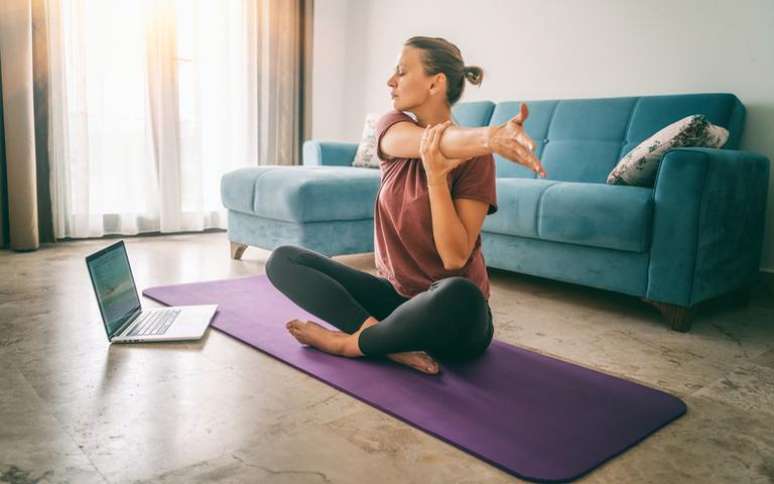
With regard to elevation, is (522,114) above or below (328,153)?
above

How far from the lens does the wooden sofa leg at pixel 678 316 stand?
6.97 ft

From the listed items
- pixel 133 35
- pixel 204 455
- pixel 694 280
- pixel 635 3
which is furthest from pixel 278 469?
pixel 133 35

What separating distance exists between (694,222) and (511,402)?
1.10 m

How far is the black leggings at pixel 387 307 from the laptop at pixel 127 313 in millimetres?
353

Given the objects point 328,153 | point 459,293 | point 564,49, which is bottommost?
point 459,293

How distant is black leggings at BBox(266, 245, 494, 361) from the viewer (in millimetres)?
1400

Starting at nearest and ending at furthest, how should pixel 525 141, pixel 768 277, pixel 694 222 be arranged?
pixel 525 141 → pixel 694 222 → pixel 768 277

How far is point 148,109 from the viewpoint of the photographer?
3789 millimetres

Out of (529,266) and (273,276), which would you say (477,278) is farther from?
(529,266)

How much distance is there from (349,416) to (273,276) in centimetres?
56

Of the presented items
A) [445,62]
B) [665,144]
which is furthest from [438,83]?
[665,144]

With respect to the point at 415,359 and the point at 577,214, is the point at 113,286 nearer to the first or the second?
the point at 415,359

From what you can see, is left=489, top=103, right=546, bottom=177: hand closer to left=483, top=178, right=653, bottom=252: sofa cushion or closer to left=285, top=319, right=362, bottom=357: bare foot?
left=285, top=319, right=362, bottom=357: bare foot

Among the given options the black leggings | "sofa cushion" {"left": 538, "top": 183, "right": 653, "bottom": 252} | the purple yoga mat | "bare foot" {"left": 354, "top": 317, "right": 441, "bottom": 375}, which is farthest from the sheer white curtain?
"bare foot" {"left": 354, "top": 317, "right": 441, "bottom": 375}
